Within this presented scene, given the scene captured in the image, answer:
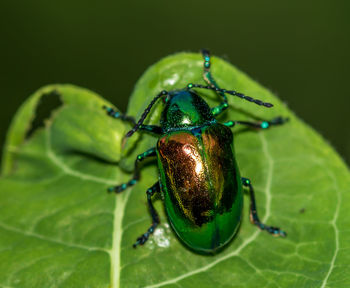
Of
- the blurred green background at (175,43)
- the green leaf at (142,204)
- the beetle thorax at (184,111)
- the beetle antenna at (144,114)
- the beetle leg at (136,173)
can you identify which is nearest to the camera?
the green leaf at (142,204)

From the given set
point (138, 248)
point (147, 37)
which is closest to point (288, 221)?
point (138, 248)

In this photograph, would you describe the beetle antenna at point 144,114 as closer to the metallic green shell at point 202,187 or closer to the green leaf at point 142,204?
the green leaf at point 142,204

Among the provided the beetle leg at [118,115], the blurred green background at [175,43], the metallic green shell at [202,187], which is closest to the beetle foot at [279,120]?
the metallic green shell at [202,187]

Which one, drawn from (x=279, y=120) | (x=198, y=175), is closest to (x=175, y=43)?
(x=279, y=120)

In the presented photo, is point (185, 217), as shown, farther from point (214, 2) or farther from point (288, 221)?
point (214, 2)

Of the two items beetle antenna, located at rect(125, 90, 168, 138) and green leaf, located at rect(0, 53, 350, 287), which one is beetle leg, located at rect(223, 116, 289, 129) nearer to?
green leaf, located at rect(0, 53, 350, 287)

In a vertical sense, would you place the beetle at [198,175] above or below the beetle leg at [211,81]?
below
